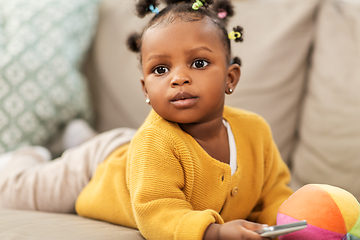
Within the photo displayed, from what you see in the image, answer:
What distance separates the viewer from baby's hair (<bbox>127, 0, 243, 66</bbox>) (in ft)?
2.49

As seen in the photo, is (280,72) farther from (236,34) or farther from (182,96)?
(182,96)

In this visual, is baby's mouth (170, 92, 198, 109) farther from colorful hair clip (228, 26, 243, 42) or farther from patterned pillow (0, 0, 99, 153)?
patterned pillow (0, 0, 99, 153)

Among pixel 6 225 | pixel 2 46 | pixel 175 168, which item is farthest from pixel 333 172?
pixel 2 46

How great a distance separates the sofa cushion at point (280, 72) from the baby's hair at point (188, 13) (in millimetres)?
403

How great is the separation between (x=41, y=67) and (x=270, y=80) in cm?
88

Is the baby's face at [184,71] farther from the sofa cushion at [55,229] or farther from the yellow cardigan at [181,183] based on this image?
the sofa cushion at [55,229]

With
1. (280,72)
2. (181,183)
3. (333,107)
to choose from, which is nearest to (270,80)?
(280,72)

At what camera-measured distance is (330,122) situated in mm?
1187

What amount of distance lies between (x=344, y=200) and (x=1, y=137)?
1161 mm

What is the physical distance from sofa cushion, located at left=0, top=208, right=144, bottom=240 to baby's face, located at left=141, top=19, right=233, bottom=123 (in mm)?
281

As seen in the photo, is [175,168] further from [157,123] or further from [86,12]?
[86,12]

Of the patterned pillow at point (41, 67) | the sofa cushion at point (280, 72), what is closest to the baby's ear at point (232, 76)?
the sofa cushion at point (280, 72)

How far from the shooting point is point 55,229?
0.76 metres

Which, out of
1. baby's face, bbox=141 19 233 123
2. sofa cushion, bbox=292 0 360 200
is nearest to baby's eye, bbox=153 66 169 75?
baby's face, bbox=141 19 233 123
